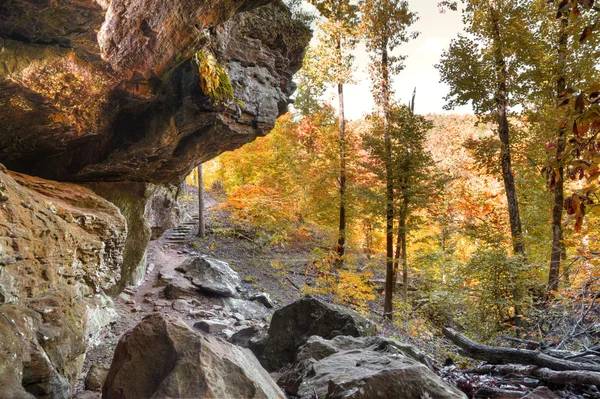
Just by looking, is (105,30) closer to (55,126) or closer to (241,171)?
(55,126)

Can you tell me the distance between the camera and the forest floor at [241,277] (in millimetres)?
6699

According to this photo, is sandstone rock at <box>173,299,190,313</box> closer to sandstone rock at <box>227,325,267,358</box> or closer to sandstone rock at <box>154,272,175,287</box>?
sandstone rock at <box>154,272,175,287</box>

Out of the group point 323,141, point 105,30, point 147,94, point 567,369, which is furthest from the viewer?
point 323,141

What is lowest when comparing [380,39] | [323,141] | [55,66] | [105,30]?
[55,66]

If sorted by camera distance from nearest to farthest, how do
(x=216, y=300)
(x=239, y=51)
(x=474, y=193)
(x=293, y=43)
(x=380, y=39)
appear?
(x=239, y=51)
(x=293, y=43)
(x=216, y=300)
(x=380, y=39)
(x=474, y=193)

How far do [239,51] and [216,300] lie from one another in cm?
734

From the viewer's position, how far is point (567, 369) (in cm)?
321

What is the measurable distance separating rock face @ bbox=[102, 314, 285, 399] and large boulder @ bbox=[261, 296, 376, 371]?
3.35 metres

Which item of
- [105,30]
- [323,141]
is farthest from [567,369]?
[323,141]

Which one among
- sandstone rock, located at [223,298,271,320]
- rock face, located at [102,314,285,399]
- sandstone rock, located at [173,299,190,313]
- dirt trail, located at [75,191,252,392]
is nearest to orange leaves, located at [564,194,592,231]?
rock face, located at [102,314,285,399]

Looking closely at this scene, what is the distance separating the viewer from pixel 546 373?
326 cm

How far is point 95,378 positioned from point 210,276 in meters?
6.99

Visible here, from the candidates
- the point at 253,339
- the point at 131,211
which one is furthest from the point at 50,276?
the point at 131,211

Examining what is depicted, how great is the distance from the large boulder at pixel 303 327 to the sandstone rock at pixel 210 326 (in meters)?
2.81
